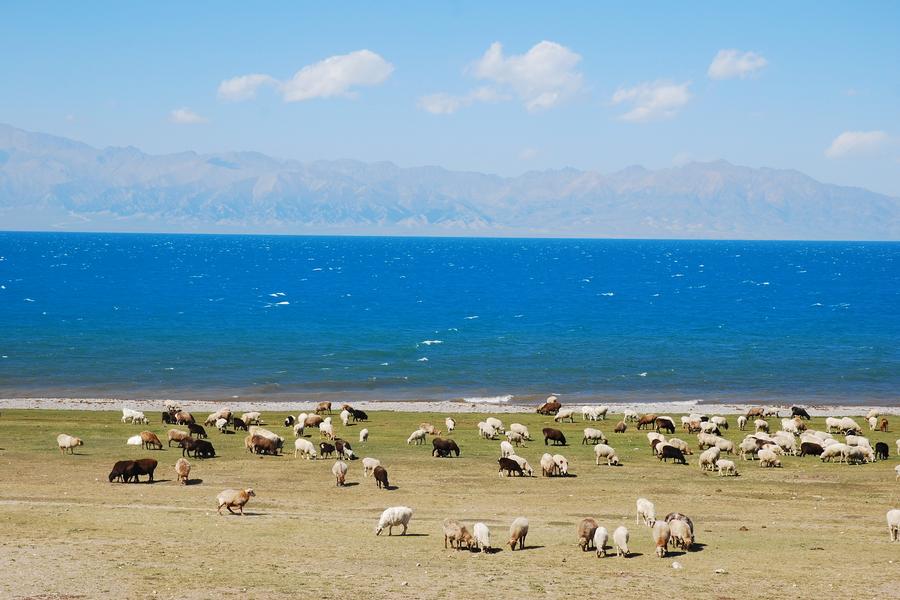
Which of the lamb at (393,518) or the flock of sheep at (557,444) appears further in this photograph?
the lamb at (393,518)

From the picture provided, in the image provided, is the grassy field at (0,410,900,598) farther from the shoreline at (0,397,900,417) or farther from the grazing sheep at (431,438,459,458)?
the shoreline at (0,397,900,417)

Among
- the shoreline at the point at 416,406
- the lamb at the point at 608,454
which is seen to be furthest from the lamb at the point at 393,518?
the shoreline at the point at 416,406

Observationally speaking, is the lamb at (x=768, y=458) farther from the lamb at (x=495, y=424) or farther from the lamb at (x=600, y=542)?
the lamb at (x=600, y=542)

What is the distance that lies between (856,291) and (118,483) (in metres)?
161

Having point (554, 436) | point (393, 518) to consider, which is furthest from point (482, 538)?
point (554, 436)

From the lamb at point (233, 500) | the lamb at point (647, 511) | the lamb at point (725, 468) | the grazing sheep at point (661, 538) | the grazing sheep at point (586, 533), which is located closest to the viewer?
the grazing sheep at point (661, 538)

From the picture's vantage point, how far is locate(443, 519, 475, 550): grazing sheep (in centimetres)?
2500

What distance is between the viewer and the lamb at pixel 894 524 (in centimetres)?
2638

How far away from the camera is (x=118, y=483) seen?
111 ft

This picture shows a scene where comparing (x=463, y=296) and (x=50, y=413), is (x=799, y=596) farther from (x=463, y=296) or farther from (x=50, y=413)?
(x=463, y=296)

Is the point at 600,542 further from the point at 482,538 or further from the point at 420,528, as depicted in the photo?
the point at 420,528

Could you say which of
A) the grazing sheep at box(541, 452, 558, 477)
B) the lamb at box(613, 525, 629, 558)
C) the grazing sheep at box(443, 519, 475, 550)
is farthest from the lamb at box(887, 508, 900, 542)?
the grazing sheep at box(541, 452, 558, 477)

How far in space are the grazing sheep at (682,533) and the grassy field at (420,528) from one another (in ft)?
1.86

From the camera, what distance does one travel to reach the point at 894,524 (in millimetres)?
26500
